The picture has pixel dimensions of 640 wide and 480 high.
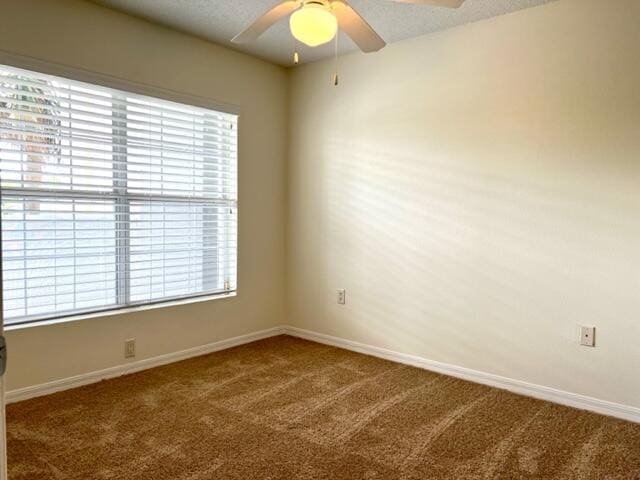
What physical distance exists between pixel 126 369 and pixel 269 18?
2408 millimetres

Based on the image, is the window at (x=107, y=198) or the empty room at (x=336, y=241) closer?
the empty room at (x=336, y=241)

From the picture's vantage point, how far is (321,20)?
1917 mm

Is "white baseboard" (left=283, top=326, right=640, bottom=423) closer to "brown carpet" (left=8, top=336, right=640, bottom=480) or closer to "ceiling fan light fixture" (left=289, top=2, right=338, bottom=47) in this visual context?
"brown carpet" (left=8, top=336, right=640, bottom=480)

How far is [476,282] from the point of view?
10.8 ft

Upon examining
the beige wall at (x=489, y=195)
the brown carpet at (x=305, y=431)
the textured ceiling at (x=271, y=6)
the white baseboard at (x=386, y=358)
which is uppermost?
the textured ceiling at (x=271, y=6)

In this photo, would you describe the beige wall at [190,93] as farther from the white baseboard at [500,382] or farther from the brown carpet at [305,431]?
the white baseboard at [500,382]

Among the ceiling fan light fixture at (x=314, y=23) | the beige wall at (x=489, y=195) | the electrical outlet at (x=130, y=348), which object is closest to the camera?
the ceiling fan light fixture at (x=314, y=23)

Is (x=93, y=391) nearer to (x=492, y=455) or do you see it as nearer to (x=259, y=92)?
(x=492, y=455)

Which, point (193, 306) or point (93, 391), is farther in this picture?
point (193, 306)

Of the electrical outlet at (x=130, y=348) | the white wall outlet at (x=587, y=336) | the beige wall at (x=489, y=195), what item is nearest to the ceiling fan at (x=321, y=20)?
the beige wall at (x=489, y=195)

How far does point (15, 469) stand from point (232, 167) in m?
2.49

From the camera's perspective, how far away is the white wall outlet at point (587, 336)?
2836 millimetres

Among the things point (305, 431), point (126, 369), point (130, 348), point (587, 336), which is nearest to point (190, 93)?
point (130, 348)

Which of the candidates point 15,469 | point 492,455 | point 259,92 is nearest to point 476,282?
point 492,455
